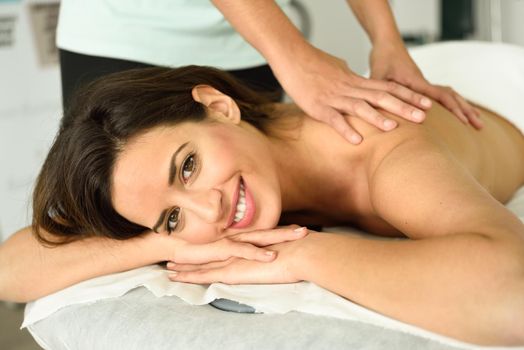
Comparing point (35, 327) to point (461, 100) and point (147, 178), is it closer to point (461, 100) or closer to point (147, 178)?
point (147, 178)

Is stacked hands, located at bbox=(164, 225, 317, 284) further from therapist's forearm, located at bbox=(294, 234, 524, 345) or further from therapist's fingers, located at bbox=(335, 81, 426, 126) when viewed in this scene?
therapist's fingers, located at bbox=(335, 81, 426, 126)

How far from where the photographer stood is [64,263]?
137cm

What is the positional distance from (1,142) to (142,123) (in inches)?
79.0

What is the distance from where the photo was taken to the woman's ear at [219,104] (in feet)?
4.51

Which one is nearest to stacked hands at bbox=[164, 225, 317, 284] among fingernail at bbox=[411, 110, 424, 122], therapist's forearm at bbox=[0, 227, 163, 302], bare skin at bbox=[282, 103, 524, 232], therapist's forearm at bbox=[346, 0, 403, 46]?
therapist's forearm at bbox=[0, 227, 163, 302]

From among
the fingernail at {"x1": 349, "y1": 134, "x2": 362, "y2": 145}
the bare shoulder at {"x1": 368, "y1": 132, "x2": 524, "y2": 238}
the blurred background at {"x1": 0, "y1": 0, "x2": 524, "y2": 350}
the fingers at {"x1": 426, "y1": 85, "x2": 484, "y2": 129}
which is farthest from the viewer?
the blurred background at {"x1": 0, "y1": 0, "x2": 524, "y2": 350}

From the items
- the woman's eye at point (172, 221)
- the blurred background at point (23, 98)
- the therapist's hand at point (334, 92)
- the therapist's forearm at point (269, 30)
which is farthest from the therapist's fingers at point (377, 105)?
the blurred background at point (23, 98)

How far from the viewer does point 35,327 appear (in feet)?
4.31

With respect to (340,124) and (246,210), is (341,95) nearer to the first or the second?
(340,124)

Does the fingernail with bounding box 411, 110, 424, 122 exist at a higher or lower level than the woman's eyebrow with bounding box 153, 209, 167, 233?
higher

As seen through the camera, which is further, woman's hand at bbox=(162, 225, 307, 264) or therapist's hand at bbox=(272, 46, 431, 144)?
therapist's hand at bbox=(272, 46, 431, 144)

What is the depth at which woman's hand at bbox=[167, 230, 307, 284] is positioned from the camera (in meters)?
1.12

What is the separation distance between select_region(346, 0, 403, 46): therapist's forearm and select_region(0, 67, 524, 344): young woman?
329 millimetres

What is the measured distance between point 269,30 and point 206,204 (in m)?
0.43
